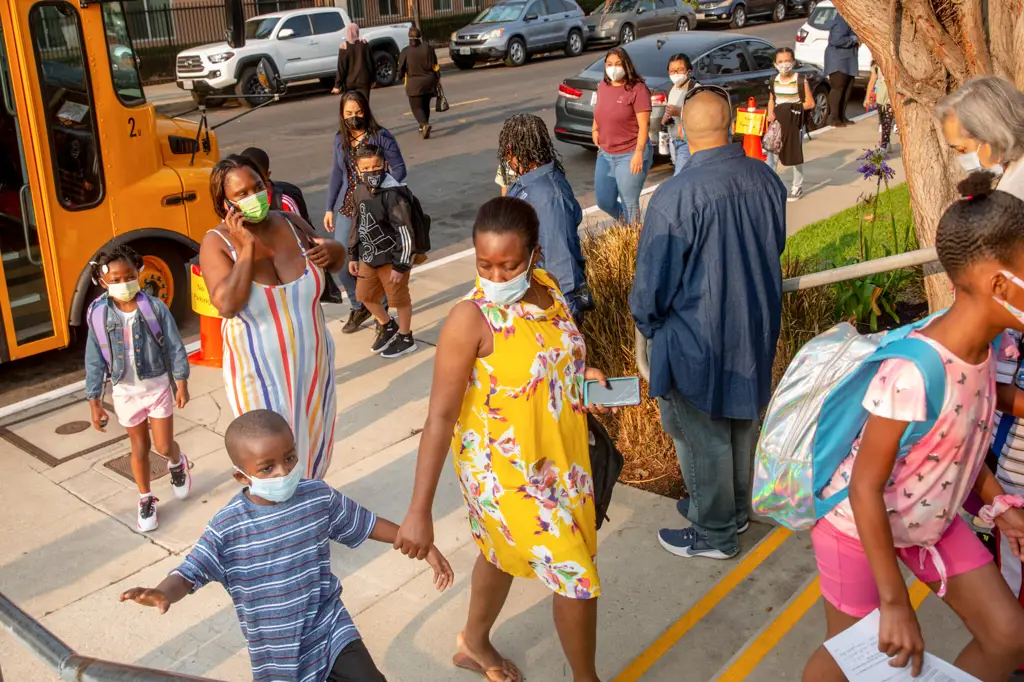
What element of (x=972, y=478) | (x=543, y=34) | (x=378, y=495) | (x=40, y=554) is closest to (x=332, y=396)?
(x=378, y=495)

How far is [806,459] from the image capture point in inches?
119

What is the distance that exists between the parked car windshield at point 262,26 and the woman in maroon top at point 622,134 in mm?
13778

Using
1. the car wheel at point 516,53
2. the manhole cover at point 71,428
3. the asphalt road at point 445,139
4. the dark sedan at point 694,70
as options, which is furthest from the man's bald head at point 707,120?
the car wheel at point 516,53

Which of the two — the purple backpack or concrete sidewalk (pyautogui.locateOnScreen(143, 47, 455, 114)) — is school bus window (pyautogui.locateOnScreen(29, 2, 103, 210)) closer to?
the purple backpack

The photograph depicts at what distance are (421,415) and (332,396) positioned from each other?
201 centimetres

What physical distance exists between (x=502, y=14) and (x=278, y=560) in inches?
966

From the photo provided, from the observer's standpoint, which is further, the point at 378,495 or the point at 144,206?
the point at 144,206

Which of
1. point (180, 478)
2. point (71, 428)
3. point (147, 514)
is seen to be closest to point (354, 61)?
point (71, 428)

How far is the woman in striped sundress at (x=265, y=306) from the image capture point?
4219 millimetres

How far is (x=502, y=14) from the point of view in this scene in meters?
26.0

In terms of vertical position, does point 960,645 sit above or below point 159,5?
below

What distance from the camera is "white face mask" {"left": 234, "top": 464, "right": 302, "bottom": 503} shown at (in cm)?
Answer: 303

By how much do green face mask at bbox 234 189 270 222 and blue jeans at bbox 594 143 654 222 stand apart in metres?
5.41

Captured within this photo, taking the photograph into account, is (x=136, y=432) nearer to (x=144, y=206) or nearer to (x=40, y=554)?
(x=40, y=554)
